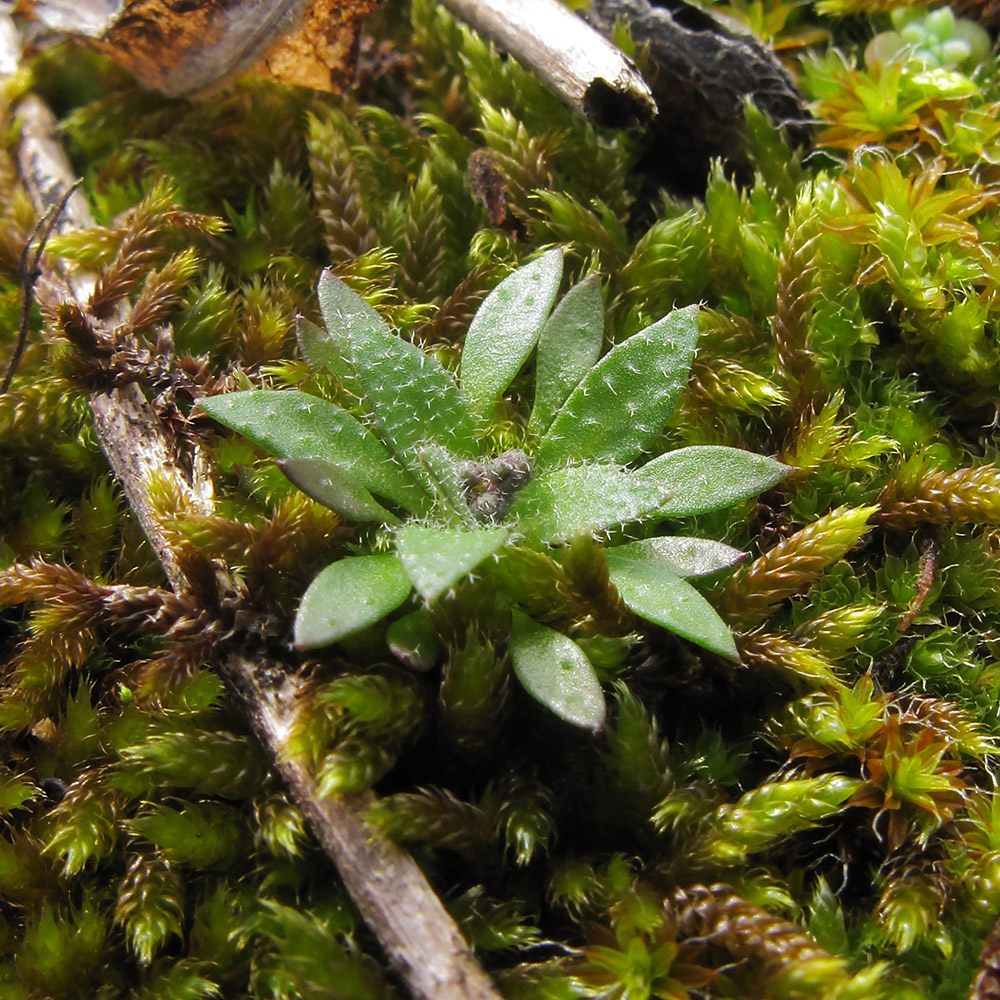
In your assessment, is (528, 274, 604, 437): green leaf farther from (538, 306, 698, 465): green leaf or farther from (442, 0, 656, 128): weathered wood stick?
(442, 0, 656, 128): weathered wood stick

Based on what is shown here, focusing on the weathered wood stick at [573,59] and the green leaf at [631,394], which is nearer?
the green leaf at [631,394]

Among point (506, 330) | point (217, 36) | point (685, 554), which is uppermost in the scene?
point (217, 36)

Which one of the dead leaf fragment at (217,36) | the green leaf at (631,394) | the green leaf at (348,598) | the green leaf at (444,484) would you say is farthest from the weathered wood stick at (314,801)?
the dead leaf fragment at (217,36)

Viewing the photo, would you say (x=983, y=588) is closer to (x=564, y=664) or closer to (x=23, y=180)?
(x=564, y=664)

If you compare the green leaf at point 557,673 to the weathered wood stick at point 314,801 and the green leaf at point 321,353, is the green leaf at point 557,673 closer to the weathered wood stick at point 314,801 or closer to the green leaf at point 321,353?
the weathered wood stick at point 314,801

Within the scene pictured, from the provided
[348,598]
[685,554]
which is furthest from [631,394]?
[348,598]

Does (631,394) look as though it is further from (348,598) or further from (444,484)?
(348,598)
